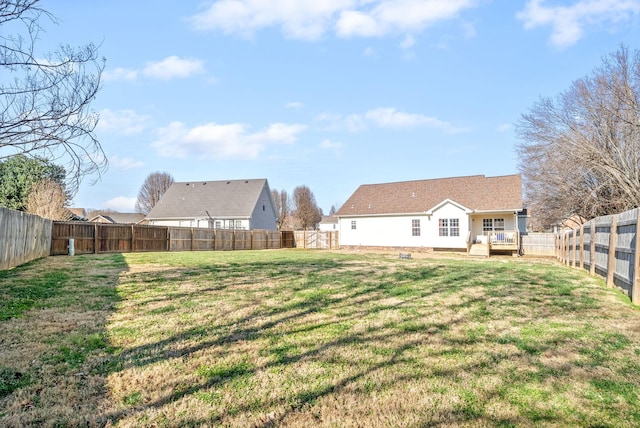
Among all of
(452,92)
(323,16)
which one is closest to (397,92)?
(452,92)

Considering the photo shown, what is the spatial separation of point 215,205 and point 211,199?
1.08 meters

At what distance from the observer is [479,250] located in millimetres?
22641

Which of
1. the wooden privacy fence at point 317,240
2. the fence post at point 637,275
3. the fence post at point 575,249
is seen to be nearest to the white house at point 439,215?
the wooden privacy fence at point 317,240

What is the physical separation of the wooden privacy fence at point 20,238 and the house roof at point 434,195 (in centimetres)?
1959

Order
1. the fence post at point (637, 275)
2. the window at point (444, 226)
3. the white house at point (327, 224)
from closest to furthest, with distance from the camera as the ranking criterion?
the fence post at point (637, 275)
the window at point (444, 226)
the white house at point (327, 224)

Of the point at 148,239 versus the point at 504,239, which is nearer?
the point at 148,239

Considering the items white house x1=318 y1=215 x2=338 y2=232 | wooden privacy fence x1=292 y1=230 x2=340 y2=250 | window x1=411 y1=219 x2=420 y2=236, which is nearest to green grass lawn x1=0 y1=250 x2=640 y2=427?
window x1=411 y1=219 x2=420 y2=236

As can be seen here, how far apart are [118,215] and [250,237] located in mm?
36757

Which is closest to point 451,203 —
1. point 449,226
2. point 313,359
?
point 449,226

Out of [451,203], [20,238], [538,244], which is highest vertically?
[451,203]

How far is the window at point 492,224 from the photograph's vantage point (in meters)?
24.5

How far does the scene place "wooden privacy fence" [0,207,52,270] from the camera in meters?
9.46

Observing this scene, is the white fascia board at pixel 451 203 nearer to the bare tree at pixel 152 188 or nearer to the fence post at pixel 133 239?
the fence post at pixel 133 239

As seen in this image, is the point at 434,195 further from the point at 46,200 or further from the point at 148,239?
the point at 46,200
